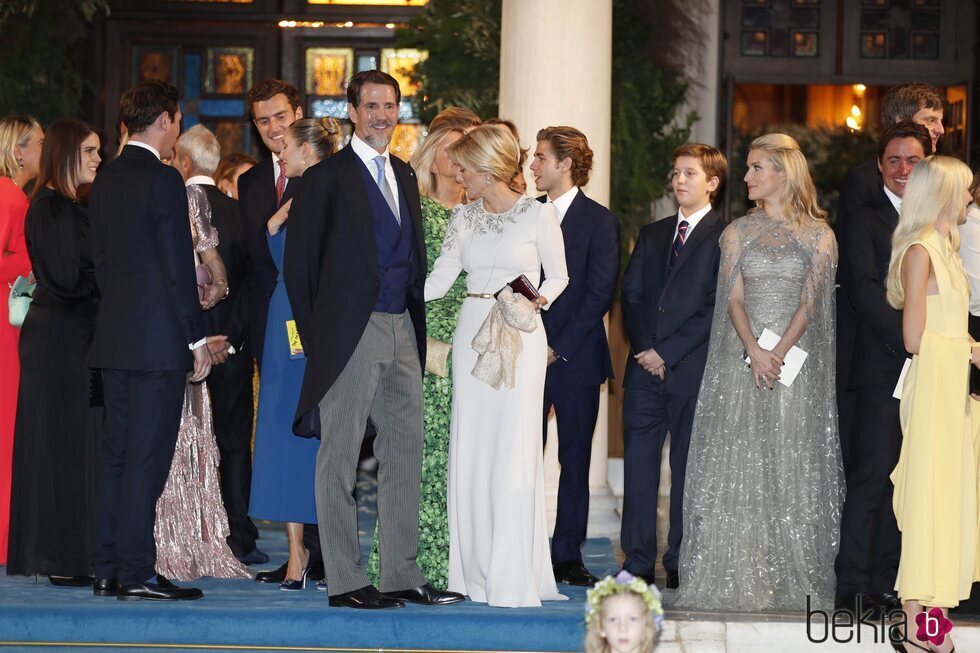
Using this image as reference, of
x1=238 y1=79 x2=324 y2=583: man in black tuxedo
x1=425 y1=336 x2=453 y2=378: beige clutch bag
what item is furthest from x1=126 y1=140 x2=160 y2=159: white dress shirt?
x1=425 y1=336 x2=453 y2=378: beige clutch bag

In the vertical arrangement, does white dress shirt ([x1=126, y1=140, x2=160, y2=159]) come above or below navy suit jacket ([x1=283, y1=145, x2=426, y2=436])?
above

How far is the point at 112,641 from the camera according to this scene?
5.40 metres

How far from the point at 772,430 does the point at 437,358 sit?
1.37 m

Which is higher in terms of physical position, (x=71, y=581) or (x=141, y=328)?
(x=141, y=328)

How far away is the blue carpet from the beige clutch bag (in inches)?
37.2

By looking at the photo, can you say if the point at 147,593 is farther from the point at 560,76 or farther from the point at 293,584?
the point at 560,76

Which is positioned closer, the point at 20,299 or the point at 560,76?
the point at 20,299

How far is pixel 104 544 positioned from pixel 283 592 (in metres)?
0.74

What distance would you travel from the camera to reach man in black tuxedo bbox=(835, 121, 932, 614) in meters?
5.51

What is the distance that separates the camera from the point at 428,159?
20.0ft

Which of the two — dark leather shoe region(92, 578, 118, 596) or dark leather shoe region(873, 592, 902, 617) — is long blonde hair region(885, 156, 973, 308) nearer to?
dark leather shoe region(873, 592, 902, 617)

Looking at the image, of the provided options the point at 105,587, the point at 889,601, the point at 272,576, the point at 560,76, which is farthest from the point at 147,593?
the point at 560,76

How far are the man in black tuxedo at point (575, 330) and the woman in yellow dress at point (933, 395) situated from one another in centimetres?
147

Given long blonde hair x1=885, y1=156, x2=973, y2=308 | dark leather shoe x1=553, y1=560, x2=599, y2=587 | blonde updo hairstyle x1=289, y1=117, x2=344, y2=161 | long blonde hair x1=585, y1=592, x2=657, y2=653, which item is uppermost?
blonde updo hairstyle x1=289, y1=117, x2=344, y2=161
